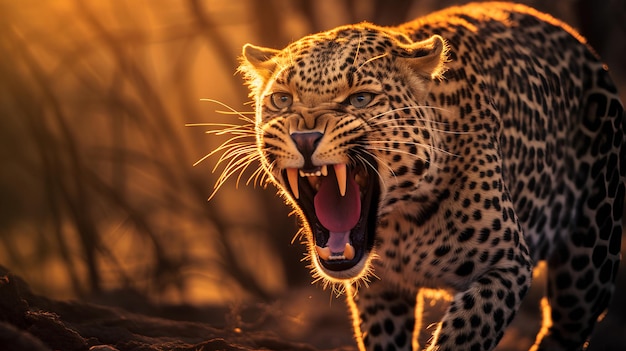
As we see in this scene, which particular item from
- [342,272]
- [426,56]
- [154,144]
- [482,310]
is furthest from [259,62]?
[154,144]

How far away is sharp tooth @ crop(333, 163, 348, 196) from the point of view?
5.43 metres

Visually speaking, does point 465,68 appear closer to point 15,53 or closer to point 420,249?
point 420,249

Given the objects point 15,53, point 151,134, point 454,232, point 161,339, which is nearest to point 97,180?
point 151,134

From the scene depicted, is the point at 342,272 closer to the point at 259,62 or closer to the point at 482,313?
the point at 482,313

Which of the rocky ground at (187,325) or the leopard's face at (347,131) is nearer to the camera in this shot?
the rocky ground at (187,325)

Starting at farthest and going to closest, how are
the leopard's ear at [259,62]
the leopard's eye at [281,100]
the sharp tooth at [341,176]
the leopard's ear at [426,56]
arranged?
the leopard's ear at [259,62]
the leopard's ear at [426,56]
the leopard's eye at [281,100]
the sharp tooth at [341,176]

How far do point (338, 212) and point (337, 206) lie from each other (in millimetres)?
30

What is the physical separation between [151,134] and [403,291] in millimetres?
5189

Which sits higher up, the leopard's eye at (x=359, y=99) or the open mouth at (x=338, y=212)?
the leopard's eye at (x=359, y=99)

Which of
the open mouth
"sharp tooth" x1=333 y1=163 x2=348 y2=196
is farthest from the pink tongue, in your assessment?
"sharp tooth" x1=333 y1=163 x2=348 y2=196

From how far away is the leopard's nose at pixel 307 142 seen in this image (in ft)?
17.3

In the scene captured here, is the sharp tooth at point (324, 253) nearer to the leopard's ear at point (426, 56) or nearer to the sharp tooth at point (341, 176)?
the sharp tooth at point (341, 176)

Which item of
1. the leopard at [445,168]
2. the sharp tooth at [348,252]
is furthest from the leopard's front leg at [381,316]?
the sharp tooth at [348,252]

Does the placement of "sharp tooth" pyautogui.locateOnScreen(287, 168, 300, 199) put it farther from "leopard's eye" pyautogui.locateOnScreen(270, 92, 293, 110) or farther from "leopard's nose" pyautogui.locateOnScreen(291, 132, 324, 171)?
"leopard's eye" pyautogui.locateOnScreen(270, 92, 293, 110)
